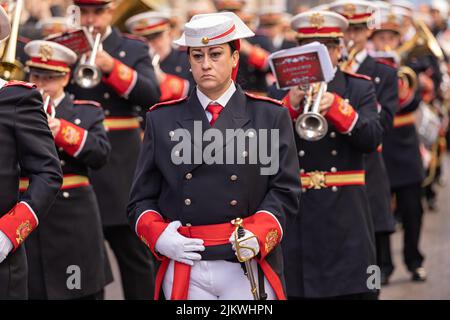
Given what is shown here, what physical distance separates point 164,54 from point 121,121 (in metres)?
2.82

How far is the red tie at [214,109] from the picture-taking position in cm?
532

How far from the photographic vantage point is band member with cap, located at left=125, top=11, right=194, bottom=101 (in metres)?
9.73

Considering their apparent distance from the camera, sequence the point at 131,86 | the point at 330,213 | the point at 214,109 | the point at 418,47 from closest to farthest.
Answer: the point at 214,109
the point at 330,213
the point at 131,86
the point at 418,47

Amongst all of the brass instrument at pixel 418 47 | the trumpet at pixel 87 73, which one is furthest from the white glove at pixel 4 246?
the brass instrument at pixel 418 47

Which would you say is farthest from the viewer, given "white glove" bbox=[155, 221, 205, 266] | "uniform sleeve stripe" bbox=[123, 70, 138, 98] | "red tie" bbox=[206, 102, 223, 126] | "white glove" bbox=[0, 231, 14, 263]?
"uniform sleeve stripe" bbox=[123, 70, 138, 98]

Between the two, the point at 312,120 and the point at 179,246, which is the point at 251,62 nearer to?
the point at 312,120

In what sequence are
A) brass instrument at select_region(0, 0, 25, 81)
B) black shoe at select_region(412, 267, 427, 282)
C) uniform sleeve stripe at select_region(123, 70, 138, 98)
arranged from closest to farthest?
1. brass instrument at select_region(0, 0, 25, 81)
2. uniform sleeve stripe at select_region(123, 70, 138, 98)
3. black shoe at select_region(412, 267, 427, 282)

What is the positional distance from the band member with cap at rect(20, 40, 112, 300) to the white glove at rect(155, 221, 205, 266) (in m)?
1.83

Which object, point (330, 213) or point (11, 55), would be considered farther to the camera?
point (330, 213)

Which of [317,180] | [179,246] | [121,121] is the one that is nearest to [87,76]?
[121,121]

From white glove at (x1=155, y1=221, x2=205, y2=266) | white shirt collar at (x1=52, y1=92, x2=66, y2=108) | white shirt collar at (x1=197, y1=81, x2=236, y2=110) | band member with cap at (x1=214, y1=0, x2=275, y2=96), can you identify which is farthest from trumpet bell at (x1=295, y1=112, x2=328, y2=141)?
band member with cap at (x1=214, y1=0, x2=275, y2=96)

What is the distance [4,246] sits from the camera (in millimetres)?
5016

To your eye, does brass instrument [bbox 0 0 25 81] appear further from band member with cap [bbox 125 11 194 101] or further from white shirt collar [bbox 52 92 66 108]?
band member with cap [bbox 125 11 194 101]
